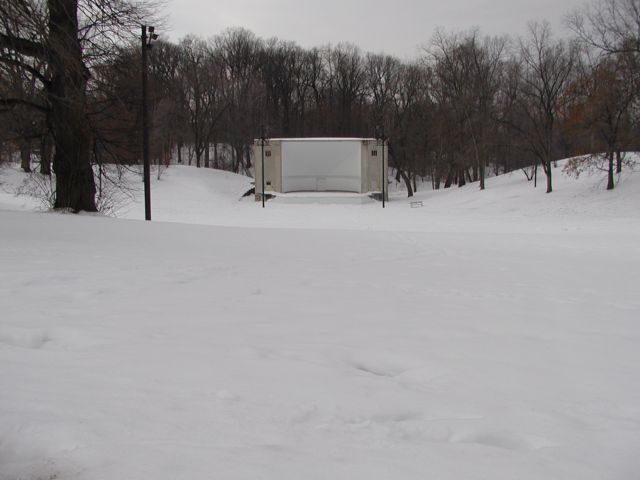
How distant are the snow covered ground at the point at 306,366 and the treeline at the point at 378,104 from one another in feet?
19.5

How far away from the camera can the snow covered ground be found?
2604 mm

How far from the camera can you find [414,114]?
5938cm

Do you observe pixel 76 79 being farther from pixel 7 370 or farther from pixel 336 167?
pixel 336 167

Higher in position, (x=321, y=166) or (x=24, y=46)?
(x=24, y=46)

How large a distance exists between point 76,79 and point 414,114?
49.6 m

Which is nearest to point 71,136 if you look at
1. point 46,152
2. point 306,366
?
point 46,152

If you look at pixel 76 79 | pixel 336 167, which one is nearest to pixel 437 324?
pixel 76 79

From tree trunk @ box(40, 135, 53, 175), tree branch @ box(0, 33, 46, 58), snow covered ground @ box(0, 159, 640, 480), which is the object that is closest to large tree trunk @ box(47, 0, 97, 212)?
tree trunk @ box(40, 135, 53, 175)

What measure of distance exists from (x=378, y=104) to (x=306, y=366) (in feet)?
215

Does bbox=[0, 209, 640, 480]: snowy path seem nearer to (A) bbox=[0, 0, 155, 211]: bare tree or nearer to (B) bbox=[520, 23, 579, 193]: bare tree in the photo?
(A) bbox=[0, 0, 155, 211]: bare tree

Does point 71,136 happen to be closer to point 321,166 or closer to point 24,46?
point 24,46

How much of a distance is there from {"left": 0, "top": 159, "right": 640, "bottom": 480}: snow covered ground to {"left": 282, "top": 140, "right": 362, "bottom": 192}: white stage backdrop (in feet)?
126

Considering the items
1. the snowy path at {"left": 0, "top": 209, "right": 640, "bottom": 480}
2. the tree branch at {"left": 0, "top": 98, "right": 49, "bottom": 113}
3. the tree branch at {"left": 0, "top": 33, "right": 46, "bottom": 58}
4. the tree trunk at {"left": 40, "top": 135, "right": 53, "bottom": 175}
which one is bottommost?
the snowy path at {"left": 0, "top": 209, "right": 640, "bottom": 480}

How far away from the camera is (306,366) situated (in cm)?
392
